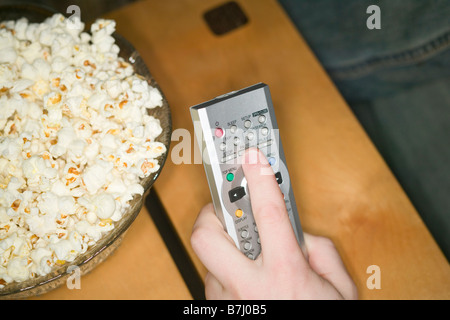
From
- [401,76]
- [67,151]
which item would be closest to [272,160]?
[67,151]

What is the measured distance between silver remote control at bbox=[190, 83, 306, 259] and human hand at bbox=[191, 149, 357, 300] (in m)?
0.02

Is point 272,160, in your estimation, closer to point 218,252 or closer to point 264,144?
point 264,144

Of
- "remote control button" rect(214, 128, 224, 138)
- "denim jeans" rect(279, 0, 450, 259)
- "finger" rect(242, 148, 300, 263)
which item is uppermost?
"denim jeans" rect(279, 0, 450, 259)

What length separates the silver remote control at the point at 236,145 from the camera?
528 millimetres

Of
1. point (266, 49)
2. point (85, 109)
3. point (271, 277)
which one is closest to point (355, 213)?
point (271, 277)

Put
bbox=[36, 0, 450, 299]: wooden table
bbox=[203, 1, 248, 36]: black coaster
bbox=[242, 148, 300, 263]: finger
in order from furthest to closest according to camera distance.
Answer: bbox=[203, 1, 248, 36]: black coaster < bbox=[36, 0, 450, 299]: wooden table < bbox=[242, 148, 300, 263]: finger

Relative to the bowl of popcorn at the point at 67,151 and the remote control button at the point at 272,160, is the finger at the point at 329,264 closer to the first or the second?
the remote control button at the point at 272,160

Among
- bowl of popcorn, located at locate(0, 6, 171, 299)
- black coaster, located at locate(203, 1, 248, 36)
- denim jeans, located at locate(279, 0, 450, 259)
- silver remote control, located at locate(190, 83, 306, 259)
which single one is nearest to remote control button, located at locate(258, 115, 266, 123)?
silver remote control, located at locate(190, 83, 306, 259)

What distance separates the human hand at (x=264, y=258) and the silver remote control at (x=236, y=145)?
23 millimetres

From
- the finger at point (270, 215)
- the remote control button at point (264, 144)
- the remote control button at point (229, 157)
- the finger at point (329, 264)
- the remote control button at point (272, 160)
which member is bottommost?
the finger at point (329, 264)

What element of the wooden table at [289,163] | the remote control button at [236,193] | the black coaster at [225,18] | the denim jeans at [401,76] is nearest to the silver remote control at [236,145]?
the remote control button at [236,193]

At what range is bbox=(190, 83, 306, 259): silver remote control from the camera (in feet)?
1.73

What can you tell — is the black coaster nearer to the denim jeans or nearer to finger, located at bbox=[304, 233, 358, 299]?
the denim jeans

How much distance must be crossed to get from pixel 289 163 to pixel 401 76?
1.40 feet
